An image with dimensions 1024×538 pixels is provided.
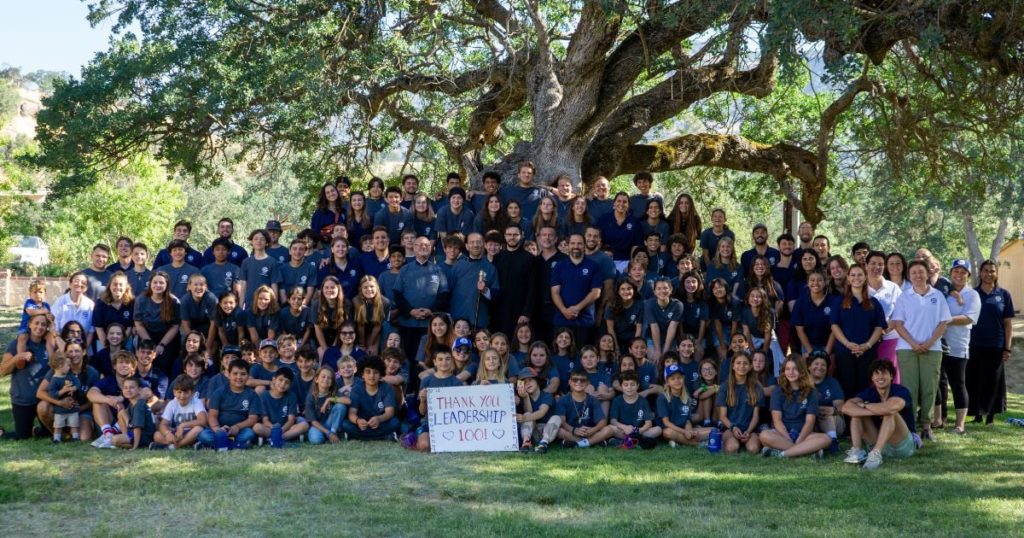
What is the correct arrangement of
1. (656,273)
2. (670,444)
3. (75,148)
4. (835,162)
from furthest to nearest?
(835,162), (75,148), (656,273), (670,444)

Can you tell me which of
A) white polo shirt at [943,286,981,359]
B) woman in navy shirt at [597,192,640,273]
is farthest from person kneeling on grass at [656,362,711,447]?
white polo shirt at [943,286,981,359]

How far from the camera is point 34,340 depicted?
33.2 ft

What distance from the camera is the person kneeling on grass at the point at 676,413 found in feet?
30.8

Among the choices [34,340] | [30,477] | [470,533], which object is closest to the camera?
[470,533]

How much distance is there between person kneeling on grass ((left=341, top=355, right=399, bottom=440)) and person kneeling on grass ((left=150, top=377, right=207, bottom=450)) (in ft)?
4.36

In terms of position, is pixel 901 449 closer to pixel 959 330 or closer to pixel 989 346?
pixel 959 330

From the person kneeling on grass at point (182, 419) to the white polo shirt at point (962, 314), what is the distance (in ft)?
24.5

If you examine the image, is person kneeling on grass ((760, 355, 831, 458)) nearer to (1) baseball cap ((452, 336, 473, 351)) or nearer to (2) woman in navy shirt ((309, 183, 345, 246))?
(1) baseball cap ((452, 336, 473, 351))

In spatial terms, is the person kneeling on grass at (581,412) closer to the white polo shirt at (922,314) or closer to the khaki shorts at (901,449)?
the khaki shorts at (901,449)

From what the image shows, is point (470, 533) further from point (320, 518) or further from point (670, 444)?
point (670, 444)

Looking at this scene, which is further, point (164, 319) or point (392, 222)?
point (392, 222)

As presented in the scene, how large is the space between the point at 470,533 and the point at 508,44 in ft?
32.4

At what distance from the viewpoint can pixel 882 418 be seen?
877cm

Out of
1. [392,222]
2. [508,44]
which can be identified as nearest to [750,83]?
[508,44]
